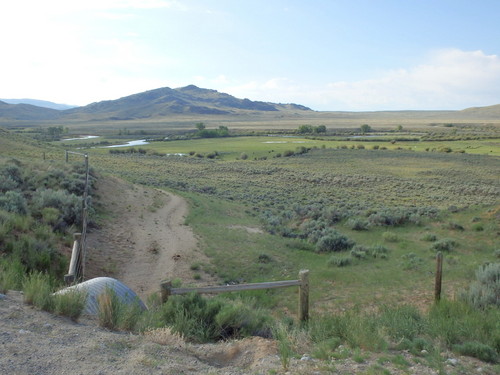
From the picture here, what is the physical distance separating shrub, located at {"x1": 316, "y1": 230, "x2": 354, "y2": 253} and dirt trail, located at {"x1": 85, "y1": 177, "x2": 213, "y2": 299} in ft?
17.9

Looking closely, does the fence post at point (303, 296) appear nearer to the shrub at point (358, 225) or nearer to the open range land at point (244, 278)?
the open range land at point (244, 278)

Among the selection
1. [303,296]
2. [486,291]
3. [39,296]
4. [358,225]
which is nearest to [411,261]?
[486,291]

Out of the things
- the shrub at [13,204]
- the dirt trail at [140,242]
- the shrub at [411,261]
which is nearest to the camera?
the dirt trail at [140,242]

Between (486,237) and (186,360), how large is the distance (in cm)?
1843

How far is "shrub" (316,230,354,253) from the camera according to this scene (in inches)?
727

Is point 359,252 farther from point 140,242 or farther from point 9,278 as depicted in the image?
point 9,278

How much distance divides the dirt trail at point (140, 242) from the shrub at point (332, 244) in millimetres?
5459

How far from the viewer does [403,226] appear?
23031mm

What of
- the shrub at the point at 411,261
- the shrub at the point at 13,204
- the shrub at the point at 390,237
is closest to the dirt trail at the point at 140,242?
the shrub at the point at 13,204

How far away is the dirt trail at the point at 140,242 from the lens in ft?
43.7

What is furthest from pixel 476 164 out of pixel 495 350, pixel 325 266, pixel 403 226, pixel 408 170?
pixel 495 350

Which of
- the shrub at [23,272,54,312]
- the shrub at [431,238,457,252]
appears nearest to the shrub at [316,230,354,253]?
the shrub at [431,238,457,252]

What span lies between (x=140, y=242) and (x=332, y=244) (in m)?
8.19

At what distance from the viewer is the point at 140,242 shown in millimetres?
16703
